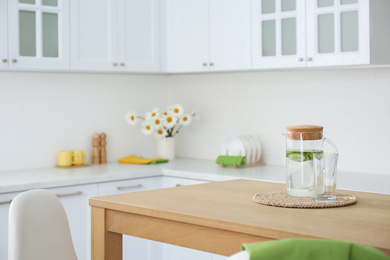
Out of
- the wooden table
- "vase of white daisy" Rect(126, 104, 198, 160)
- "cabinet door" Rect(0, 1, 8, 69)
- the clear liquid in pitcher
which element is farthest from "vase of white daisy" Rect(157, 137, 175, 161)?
the clear liquid in pitcher

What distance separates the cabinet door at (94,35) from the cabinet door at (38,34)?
0.25 feet

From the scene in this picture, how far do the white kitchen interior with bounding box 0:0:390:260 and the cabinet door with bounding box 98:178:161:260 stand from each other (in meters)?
0.05

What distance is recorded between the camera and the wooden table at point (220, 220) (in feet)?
5.67

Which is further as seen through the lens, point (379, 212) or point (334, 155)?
point (334, 155)

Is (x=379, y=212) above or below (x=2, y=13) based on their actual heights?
below

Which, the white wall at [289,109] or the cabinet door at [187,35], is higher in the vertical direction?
the cabinet door at [187,35]

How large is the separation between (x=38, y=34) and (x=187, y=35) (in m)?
1.13

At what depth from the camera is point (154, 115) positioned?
464 centimetres

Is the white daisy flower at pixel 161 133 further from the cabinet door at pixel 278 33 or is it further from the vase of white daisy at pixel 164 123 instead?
the cabinet door at pixel 278 33

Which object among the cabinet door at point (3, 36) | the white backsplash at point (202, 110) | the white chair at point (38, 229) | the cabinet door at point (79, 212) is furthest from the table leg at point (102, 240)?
the white backsplash at point (202, 110)

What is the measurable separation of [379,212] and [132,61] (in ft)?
9.04

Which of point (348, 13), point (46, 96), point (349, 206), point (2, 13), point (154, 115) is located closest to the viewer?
point (349, 206)

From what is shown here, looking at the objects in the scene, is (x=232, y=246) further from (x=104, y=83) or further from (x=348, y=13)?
(x=104, y=83)

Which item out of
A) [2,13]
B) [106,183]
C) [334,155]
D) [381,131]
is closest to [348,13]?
[381,131]
